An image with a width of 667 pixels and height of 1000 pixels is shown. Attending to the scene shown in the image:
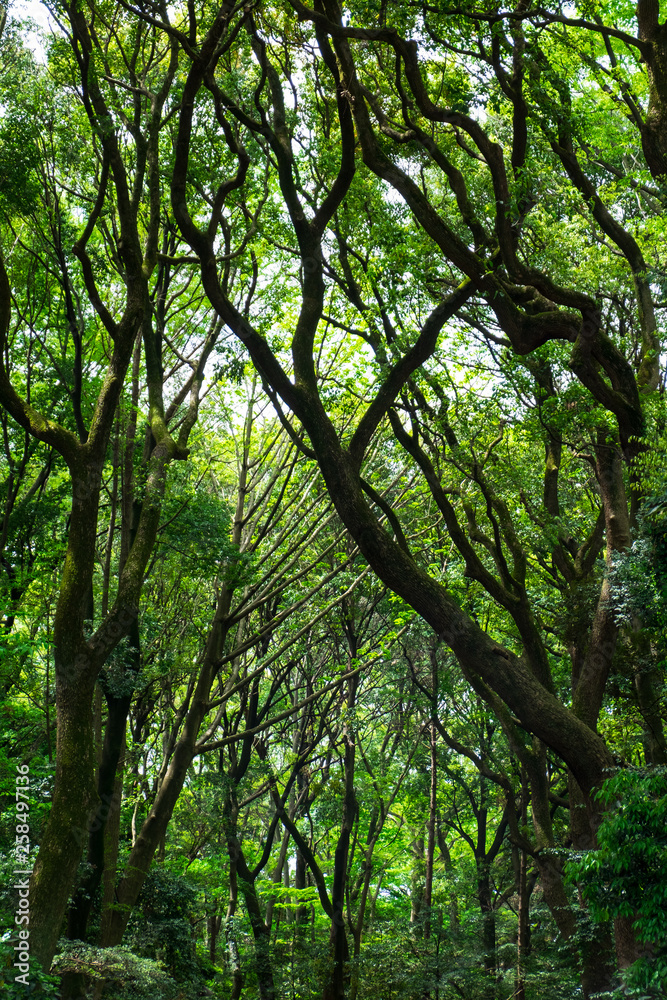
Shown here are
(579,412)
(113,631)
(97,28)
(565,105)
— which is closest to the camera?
(113,631)

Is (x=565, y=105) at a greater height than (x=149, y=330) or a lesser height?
greater

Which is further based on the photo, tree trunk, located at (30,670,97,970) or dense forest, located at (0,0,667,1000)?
dense forest, located at (0,0,667,1000)

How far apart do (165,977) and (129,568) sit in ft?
11.2

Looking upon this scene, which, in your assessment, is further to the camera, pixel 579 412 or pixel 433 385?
pixel 433 385

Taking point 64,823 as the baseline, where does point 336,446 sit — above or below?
above

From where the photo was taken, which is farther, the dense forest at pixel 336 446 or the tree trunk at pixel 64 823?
the dense forest at pixel 336 446

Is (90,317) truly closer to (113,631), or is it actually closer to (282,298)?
(282,298)

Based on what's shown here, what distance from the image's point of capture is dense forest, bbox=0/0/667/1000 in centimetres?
634

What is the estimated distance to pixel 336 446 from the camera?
6.56 metres

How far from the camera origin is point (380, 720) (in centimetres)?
1562

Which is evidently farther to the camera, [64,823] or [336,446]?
[336,446]

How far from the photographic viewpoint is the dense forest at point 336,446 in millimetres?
6344

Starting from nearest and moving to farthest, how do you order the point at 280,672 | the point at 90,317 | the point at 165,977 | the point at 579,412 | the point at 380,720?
1. the point at 165,977
2. the point at 579,412
3. the point at 90,317
4. the point at 280,672
5. the point at 380,720

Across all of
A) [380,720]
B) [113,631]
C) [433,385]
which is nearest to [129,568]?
[113,631]
